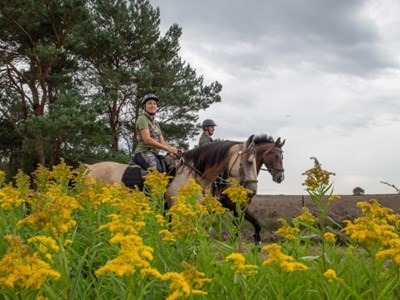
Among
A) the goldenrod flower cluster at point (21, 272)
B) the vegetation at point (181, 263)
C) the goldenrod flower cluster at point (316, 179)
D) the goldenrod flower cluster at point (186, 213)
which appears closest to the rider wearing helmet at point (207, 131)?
the goldenrod flower cluster at point (186, 213)

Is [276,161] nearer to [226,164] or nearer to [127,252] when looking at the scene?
[226,164]

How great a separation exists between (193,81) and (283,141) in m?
17.7

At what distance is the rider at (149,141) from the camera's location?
7.70 meters

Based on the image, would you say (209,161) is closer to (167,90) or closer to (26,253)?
(26,253)

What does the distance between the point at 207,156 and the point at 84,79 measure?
65.9ft

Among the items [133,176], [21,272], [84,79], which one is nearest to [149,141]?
[133,176]

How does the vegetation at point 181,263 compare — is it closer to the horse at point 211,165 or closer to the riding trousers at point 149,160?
the riding trousers at point 149,160

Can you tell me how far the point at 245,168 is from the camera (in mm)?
8461

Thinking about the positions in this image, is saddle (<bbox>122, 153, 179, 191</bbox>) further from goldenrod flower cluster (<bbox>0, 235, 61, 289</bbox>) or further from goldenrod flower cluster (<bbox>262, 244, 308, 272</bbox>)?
goldenrod flower cluster (<bbox>0, 235, 61, 289</bbox>)

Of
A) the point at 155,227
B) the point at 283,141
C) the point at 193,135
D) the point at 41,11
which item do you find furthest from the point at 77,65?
the point at 155,227

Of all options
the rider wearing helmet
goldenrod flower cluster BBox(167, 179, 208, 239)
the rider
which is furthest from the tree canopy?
goldenrod flower cluster BBox(167, 179, 208, 239)

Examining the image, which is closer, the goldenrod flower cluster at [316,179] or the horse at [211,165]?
the goldenrod flower cluster at [316,179]

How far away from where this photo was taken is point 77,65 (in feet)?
82.0

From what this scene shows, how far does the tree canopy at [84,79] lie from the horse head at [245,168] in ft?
39.7
